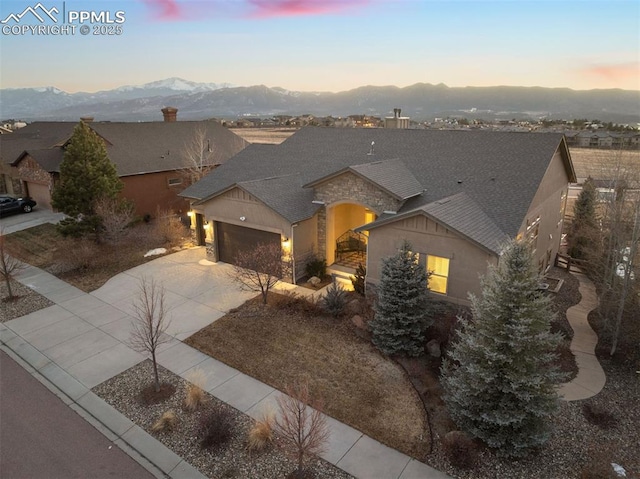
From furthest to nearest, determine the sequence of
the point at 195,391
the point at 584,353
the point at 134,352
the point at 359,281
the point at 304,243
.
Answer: the point at 304,243 → the point at 359,281 → the point at 584,353 → the point at 134,352 → the point at 195,391

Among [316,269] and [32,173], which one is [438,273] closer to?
[316,269]

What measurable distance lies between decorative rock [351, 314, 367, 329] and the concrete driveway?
25.6 metres

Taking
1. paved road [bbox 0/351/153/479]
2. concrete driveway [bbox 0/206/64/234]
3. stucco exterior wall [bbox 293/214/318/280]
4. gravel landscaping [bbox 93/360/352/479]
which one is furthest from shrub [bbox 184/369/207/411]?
concrete driveway [bbox 0/206/64/234]

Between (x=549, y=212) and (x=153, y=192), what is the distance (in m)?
27.6

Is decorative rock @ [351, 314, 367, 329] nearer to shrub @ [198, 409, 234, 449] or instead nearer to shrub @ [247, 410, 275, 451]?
shrub @ [247, 410, 275, 451]

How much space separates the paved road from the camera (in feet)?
28.6

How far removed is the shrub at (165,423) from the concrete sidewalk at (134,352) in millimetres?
246

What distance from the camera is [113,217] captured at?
73.5 feet

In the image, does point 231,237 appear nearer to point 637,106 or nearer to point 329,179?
point 329,179

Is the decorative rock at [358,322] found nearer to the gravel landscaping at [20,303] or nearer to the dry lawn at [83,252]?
the dry lawn at [83,252]

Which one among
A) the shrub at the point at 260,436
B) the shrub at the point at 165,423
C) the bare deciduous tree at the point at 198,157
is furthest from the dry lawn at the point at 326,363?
the bare deciduous tree at the point at 198,157

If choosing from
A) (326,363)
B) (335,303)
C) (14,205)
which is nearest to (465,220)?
(335,303)

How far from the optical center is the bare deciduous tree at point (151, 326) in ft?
37.1

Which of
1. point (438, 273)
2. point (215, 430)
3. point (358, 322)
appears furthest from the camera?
point (438, 273)
